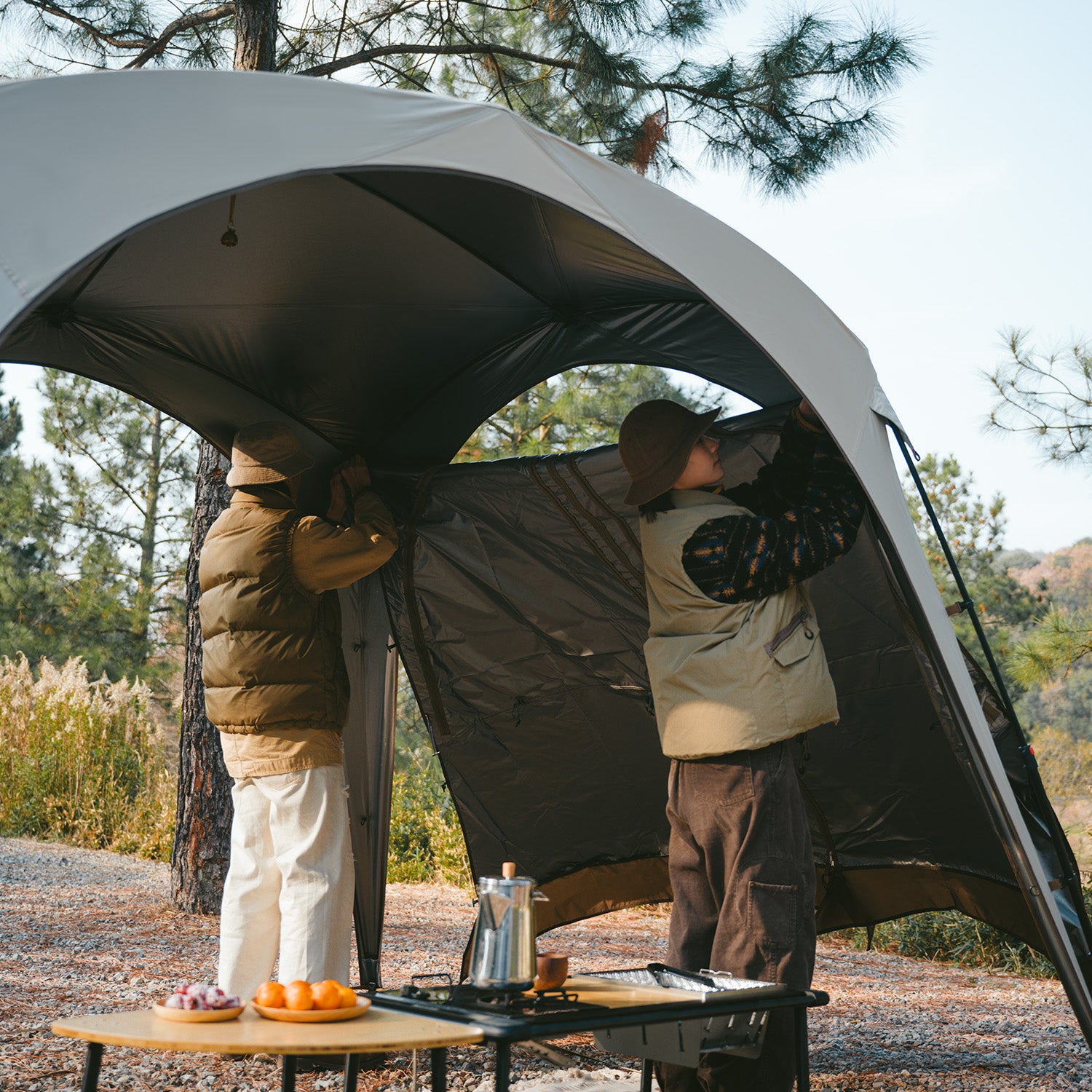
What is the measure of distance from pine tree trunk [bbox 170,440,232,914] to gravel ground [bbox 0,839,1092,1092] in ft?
0.67

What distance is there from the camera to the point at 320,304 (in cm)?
375

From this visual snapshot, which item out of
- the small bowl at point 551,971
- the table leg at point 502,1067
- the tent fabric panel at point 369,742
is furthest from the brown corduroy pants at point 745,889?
the tent fabric panel at point 369,742

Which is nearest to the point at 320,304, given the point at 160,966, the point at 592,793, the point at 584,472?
the point at 584,472

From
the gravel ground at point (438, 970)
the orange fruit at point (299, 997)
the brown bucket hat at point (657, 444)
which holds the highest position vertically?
the brown bucket hat at point (657, 444)

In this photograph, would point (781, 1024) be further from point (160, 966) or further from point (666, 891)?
point (160, 966)

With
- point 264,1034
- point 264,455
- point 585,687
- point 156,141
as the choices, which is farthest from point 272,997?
point 585,687

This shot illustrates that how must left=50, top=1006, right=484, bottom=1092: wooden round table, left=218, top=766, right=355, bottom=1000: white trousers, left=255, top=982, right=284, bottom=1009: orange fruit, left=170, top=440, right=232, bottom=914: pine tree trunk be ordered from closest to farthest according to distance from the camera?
1. left=50, top=1006, right=484, bottom=1092: wooden round table
2. left=255, top=982, right=284, bottom=1009: orange fruit
3. left=218, top=766, right=355, bottom=1000: white trousers
4. left=170, top=440, right=232, bottom=914: pine tree trunk

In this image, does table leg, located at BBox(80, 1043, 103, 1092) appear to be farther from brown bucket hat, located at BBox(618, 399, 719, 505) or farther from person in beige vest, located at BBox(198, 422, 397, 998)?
brown bucket hat, located at BBox(618, 399, 719, 505)

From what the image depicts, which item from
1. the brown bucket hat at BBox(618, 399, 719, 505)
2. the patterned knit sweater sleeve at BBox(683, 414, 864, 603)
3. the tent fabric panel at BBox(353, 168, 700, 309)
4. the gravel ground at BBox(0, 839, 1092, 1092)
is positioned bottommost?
the gravel ground at BBox(0, 839, 1092, 1092)

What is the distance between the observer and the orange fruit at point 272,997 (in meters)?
2.15

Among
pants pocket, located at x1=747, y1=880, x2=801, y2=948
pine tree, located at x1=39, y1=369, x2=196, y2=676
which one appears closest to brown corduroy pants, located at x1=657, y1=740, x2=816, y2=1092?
pants pocket, located at x1=747, y1=880, x2=801, y2=948

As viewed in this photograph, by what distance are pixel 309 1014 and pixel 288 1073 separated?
0.72 meters

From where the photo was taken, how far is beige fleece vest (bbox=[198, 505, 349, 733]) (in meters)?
3.39

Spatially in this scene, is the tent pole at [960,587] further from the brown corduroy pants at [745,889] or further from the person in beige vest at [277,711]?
the person in beige vest at [277,711]
